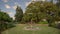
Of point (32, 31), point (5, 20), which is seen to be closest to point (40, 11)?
point (32, 31)

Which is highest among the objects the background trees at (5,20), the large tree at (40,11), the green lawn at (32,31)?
the large tree at (40,11)

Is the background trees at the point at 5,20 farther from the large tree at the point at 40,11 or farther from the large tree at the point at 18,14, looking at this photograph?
the large tree at the point at 40,11

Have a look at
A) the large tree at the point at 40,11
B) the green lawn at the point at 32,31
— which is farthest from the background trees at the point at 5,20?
the large tree at the point at 40,11

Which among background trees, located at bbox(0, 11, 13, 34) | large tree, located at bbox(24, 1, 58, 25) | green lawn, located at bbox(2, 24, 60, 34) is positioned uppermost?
large tree, located at bbox(24, 1, 58, 25)

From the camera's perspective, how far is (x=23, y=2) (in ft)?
4.80

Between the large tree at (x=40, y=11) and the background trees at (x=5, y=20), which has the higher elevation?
the large tree at (x=40, y=11)

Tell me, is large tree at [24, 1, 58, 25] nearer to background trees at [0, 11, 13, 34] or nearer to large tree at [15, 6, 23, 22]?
large tree at [15, 6, 23, 22]

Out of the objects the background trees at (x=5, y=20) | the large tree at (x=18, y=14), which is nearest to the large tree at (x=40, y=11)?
the large tree at (x=18, y=14)

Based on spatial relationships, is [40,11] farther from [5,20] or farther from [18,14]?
[5,20]

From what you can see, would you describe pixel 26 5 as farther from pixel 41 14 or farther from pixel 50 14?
pixel 50 14

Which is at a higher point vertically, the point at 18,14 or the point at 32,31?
the point at 18,14

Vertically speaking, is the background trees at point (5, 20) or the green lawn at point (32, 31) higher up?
the background trees at point (5, 20)

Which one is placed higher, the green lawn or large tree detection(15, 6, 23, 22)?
large tree detection(15, 6, 23, 22)

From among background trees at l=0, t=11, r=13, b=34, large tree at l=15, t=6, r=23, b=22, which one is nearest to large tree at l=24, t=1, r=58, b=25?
large tree at l=15, t=6, r=23, b=22
